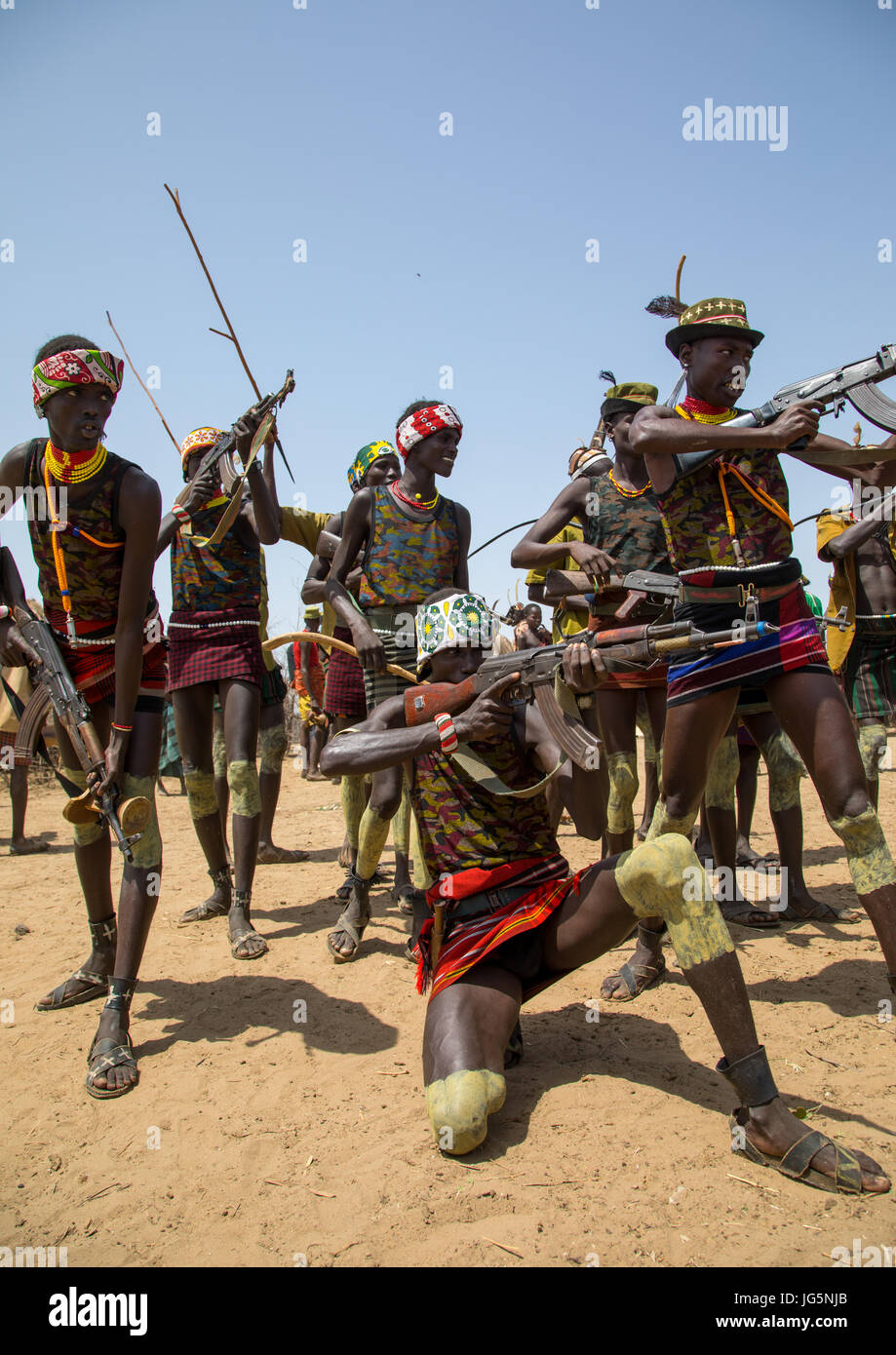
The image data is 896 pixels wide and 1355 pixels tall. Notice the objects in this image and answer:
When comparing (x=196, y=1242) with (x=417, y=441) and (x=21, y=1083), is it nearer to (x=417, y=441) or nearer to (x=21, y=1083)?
(x=21, y=1083)

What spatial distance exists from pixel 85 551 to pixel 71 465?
1.14ft

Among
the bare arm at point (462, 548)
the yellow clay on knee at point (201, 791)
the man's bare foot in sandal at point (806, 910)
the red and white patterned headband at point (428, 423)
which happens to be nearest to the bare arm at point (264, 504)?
the red and white patterned headband at point (428, 423)

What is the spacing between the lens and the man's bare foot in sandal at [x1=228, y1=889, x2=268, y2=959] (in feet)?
14.8

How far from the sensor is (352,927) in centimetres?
454

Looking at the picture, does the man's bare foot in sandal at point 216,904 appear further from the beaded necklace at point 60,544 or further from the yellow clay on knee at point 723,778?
the yellow clay on knee at point 723,778

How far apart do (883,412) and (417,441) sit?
2.22 meters

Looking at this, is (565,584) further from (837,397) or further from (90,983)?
(90,983)

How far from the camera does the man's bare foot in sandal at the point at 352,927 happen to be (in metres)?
4.44

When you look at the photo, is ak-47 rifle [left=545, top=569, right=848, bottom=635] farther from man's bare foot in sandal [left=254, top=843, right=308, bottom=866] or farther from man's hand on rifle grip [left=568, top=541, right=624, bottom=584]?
man's bare foot in sandal [left=254, top=843, right=308, bottom=866]

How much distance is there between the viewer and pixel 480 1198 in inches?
94.3

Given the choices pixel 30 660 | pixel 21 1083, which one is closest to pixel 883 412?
pixel 30 660

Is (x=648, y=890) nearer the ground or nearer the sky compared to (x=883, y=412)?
nearer the ground

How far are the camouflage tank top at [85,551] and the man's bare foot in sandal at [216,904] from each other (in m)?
1.98

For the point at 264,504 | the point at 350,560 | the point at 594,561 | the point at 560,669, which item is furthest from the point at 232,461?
the point at 560,669
